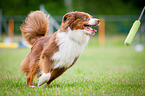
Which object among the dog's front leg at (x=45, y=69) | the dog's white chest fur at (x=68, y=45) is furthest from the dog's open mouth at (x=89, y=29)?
the dog's front leg at (x=45, y=69)

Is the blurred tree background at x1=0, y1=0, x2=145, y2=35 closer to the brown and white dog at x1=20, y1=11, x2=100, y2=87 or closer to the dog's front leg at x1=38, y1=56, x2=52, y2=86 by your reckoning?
the brown and white dog at x1=20, y1=11, x2=100, y2=87

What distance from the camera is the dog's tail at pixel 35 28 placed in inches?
196

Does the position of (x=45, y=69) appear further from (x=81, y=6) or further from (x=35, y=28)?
(x=81, y=6)

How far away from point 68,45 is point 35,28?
1254 millimetres

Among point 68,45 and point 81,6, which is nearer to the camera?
point 68,45

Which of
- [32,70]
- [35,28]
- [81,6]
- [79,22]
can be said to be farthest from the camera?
[81,6]

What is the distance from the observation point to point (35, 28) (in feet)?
16.3

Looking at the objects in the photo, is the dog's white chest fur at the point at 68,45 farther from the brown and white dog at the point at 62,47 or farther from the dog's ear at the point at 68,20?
the dog's ear at the point at 68,20

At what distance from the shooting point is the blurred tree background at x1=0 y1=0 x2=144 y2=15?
84.5 ft

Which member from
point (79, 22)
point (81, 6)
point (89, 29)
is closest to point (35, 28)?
point (79, 22)

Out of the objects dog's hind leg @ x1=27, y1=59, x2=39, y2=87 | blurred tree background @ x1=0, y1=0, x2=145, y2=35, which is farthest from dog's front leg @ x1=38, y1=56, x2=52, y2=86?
blurred tree background @ x1=0, y1=0, x2=145, y2=35

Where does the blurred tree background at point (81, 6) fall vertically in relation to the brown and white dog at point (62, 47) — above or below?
below

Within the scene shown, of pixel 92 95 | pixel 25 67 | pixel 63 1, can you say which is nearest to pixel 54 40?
pixel 25 67

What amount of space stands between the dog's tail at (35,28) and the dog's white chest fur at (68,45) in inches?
37.7
